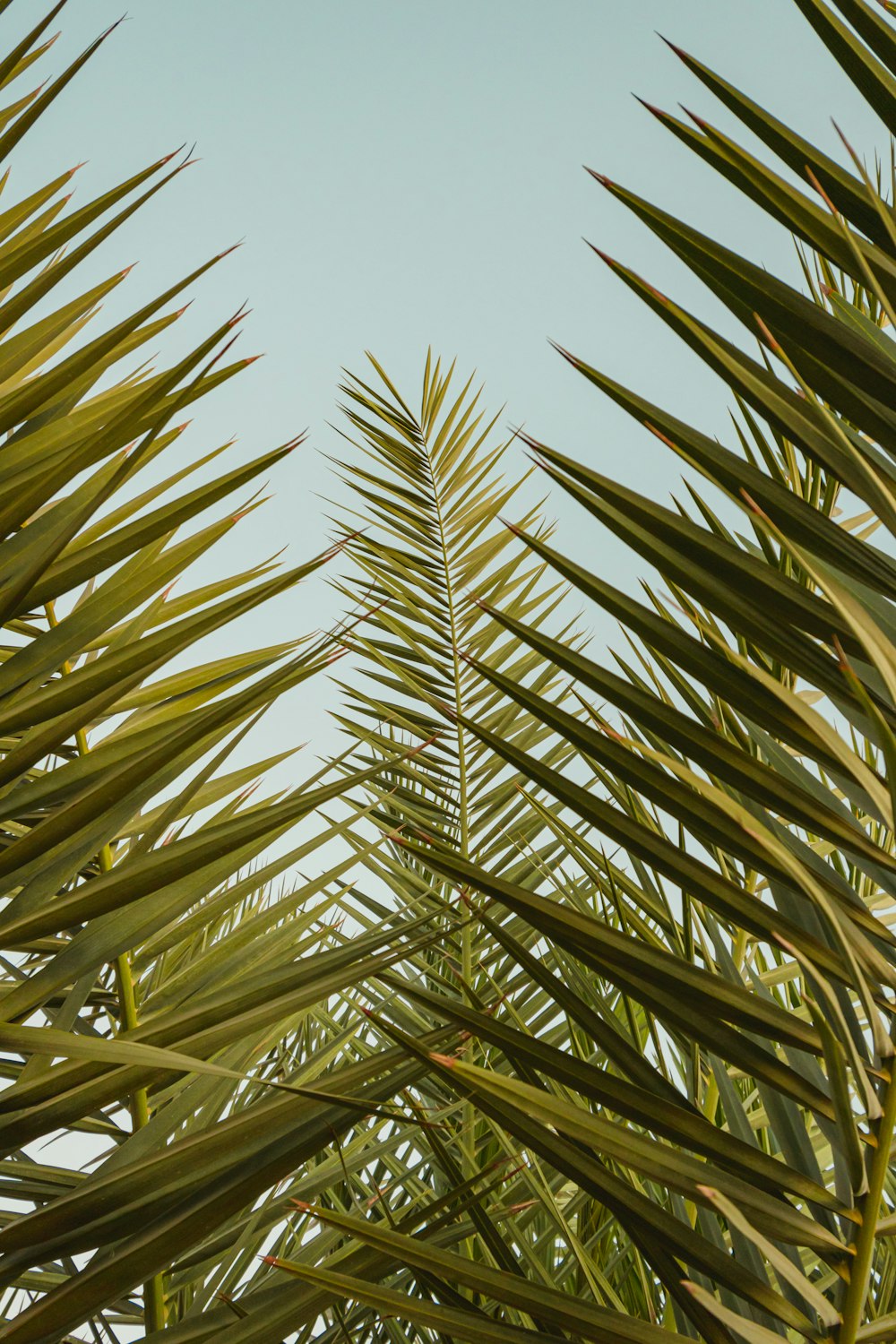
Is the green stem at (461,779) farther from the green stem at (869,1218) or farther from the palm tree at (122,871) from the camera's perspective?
the green stem at (869,1218)

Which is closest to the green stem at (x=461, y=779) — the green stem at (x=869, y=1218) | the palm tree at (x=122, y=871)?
the palm tree at (x=122, y=871)

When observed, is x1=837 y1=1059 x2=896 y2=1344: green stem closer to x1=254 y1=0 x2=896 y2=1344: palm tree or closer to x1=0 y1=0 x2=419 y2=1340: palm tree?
x1=254 y1=0 x2=896 y2=1344: palm tree

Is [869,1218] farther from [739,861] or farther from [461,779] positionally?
[461,779]

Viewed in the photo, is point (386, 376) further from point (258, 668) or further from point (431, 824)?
point (258, 668)

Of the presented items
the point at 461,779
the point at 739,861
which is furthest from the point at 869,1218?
the point at 461,779

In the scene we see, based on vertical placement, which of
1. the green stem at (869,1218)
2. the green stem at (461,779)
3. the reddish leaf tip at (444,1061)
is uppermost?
the green stem at (461,779)

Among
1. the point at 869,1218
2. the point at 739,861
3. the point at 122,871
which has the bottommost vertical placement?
the point at 869,1218

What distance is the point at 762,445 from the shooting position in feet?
3.57

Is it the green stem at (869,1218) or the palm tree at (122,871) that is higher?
the palm tree at (122,871)

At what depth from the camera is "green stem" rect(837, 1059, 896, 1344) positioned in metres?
0.48

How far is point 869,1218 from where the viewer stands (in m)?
0.48

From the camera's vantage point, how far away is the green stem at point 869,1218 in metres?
0.48

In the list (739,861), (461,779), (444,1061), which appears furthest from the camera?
(461,779)

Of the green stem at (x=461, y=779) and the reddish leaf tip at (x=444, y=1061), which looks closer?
the reddish leaf tip at (x=444, y=1061)
